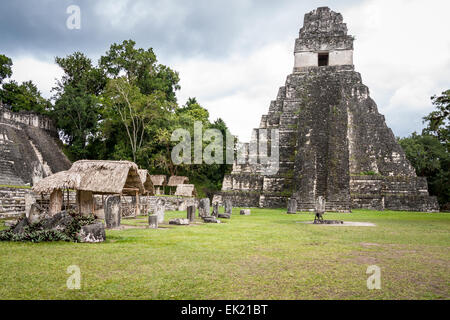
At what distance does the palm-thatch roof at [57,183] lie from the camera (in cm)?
1095

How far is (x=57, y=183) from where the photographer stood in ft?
36.4

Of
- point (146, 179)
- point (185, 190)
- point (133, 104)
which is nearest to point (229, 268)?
point (146, 179)

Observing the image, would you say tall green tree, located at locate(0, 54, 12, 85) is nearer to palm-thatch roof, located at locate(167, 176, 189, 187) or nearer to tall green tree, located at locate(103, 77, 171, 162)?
tall green tree, located at locate(103, 77, 171, 162)

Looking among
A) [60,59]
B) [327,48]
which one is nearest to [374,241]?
[327,48]

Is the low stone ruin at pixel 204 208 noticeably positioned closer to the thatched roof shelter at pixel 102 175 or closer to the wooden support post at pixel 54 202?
the thatched roof shelter at pixel 102 175

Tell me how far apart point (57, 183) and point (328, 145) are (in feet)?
49.0

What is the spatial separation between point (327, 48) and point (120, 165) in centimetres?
1951

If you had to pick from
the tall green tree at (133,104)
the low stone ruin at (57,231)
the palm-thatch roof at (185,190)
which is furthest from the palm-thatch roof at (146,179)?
the tall green tree at (133,104)

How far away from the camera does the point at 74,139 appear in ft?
104

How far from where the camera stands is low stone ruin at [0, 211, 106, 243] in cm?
654

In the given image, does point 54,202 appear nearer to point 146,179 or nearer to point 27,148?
point 146,179

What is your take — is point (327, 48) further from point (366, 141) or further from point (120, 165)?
point (120, 165)

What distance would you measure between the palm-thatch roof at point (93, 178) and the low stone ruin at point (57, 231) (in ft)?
13.9

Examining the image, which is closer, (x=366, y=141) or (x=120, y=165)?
(x=120, y=165)
